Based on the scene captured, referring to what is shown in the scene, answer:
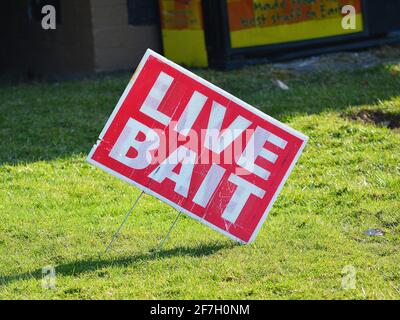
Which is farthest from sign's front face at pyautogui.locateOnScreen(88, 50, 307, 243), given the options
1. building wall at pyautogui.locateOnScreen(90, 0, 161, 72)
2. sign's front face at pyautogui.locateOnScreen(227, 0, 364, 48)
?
building wall at pyautogui.locateOnScreen(90, 0, 161, 72)

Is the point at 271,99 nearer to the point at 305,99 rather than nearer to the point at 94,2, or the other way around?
the point at 305,99

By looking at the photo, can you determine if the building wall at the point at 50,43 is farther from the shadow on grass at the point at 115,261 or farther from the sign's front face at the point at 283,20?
the shadow on grass at the point at 115,261

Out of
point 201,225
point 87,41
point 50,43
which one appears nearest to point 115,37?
point 87,41

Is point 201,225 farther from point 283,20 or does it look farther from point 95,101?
point 283,20

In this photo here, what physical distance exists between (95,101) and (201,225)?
4.08 meters

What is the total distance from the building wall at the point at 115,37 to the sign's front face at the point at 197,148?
6777 millimetres

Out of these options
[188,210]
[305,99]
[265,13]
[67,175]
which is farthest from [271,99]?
[188,210]

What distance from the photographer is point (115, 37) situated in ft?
42.4

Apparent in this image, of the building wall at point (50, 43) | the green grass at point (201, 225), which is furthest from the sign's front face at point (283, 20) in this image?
the building wall at point (50, 43)

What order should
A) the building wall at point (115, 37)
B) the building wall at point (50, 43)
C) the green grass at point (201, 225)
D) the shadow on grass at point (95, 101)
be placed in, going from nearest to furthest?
1. the green grass at point (201, 225)
2. the shadow on grass at point (95, 101)
3. the building wall at point (115, 37)
4. the building wall at point (50, 43)

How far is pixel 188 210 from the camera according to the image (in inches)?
248

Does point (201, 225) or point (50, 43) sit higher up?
point (50, 43)

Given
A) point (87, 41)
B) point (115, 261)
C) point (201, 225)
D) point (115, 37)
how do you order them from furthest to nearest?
point (87, 41) < point (115, 37) < point (201, 225) < point (115, 261)

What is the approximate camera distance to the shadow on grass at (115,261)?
602 cm
